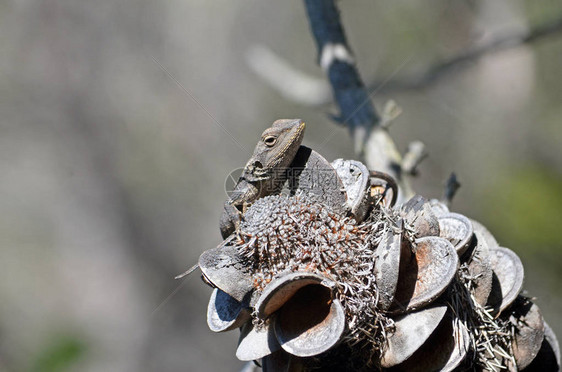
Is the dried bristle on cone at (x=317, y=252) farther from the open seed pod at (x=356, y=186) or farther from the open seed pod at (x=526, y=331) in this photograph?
the open seed pod at (x=526, y=331)

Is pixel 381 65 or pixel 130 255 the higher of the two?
pixel 381 65

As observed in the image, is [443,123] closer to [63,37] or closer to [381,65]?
[381,65]

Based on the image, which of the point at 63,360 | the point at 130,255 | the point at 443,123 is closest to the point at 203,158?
the point at 130,255

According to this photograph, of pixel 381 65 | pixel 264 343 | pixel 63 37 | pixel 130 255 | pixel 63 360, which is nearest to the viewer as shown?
pixel 264 343

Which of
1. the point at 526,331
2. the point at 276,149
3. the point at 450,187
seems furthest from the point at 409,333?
the point at 450,187

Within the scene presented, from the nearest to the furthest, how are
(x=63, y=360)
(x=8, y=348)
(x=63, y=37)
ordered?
(x=63, y=360), (x=8, y=348), (x=63, y=37)

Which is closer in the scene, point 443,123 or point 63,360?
point 63,360

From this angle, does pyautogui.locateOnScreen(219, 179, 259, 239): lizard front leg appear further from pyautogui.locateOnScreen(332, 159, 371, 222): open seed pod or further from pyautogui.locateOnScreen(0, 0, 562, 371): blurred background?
pyautogui.locateOnScreen(0, 0, 562, 371): blurred background

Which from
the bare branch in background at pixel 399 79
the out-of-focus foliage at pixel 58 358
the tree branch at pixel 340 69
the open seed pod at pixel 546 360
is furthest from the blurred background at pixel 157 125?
the open seed pod at pixel 546 360

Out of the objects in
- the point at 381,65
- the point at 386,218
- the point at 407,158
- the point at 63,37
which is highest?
the point at 63,37
